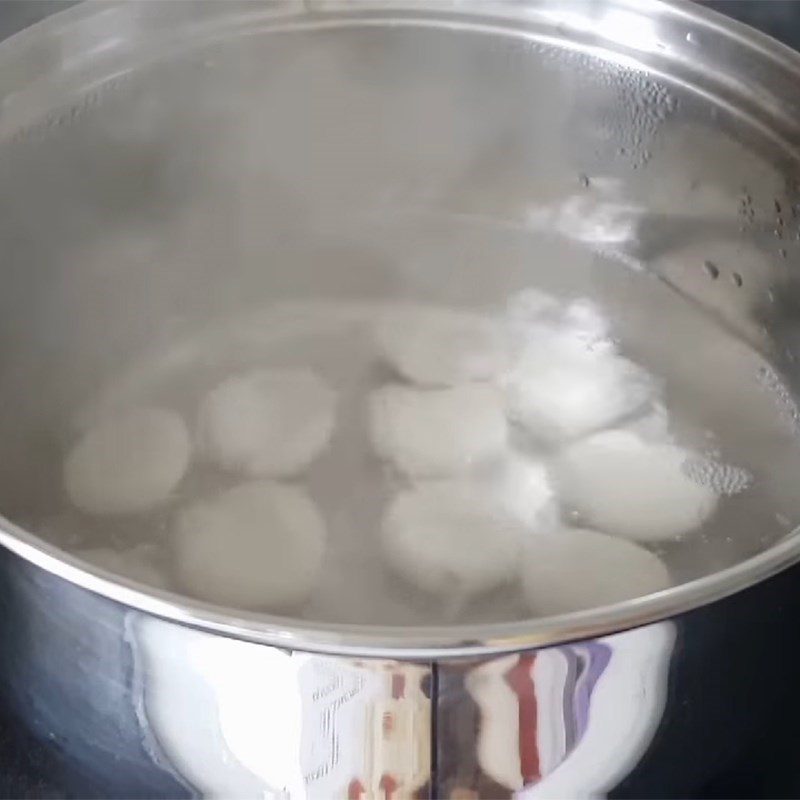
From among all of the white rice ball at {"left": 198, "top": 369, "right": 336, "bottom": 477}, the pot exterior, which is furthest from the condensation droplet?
the pot exterior

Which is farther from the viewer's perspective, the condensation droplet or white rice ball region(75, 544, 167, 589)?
the condensation droplet

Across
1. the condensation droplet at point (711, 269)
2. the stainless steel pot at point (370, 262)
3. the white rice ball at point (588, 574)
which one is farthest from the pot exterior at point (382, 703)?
the condensation droplet at point (711, 269)

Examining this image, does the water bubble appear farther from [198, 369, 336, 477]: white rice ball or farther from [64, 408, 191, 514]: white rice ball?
[64, 408, 191, 514]: white rice ball

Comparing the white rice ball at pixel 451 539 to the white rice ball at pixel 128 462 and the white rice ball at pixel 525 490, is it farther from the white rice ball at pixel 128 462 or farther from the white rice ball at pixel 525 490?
the white rice ball at pixel 128 462

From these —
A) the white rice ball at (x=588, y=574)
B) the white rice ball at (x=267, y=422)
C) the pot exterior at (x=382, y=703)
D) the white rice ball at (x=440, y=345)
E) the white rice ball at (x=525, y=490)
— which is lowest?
the pot exterior at (x=382, y=703)

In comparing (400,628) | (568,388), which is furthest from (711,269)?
(400,628)

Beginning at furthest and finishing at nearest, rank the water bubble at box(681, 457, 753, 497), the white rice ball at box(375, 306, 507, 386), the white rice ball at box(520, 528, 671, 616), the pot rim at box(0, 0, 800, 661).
Result: the white rice ball at box(375, 306, 507, 386) < the water bubble at box(681, 457, 753, 497) < the white rice ball at box(520, 528, 671, 616) < the pot rim at box(0, 0, 800, 661)
